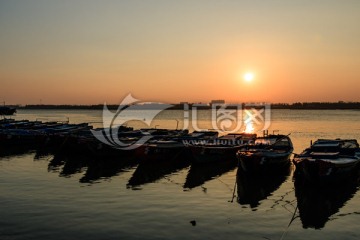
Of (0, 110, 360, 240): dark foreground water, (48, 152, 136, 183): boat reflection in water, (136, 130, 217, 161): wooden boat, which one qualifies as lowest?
(0, 110, 360, 240): dark foreground water

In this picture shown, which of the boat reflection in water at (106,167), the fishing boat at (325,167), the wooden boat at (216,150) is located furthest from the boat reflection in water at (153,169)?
the fishing boat at (325,167)

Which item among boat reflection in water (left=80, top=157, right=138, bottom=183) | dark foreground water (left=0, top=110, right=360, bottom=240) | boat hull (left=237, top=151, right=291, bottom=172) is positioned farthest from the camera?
boat reflection in water (left=80, top=157, right=138, bottom=183)

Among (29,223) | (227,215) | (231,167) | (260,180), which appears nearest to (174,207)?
(227,215)

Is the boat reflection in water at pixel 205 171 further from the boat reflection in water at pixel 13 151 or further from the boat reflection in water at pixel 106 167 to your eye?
the boat reflection in water at pixel 13 151

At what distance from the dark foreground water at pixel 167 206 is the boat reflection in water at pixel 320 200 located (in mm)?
52

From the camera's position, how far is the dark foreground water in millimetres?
17500

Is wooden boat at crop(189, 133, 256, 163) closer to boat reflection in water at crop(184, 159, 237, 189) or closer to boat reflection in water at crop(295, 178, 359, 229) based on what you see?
boat reflection in water at crop(184, 159, 237, 189)

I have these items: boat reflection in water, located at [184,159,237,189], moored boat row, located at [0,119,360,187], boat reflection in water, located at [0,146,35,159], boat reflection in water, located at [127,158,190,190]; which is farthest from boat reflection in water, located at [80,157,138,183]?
boat reflection in water, located at [0,146,35,159]

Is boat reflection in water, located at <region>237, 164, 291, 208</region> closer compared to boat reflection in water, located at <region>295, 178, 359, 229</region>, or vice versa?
boat reflection in water, located at <region>295, 178, 359, 229</region>

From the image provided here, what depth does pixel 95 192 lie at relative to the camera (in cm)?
2469

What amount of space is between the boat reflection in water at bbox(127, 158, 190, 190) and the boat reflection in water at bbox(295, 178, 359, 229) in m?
10.3

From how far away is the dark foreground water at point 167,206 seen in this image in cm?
1750

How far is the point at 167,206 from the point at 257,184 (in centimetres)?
Answer: 812

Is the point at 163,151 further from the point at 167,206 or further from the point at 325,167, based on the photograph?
the point at 325,167
